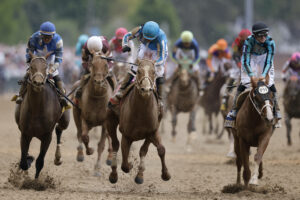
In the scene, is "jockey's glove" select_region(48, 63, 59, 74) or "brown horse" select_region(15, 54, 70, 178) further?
"jockey's glove" select_region(48, 63, 59, 74)

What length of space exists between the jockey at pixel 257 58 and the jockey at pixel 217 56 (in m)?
9.67

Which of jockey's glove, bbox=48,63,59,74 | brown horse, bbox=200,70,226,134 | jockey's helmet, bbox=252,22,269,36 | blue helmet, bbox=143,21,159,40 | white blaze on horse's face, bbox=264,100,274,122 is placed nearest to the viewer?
white blaze on horse's face, bbox=264,100,274,122

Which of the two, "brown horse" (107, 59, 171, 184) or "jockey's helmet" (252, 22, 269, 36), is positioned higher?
"jockey's helmet" (252, 22, 269, 36)

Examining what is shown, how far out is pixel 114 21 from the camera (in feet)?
273

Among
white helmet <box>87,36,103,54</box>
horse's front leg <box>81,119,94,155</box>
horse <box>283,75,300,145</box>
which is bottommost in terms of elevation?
horse's front leg <box>81,119,94,155</box>

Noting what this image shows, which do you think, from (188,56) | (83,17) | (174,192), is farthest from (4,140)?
(83,17)

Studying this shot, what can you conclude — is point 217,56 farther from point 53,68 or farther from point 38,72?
point 38,72

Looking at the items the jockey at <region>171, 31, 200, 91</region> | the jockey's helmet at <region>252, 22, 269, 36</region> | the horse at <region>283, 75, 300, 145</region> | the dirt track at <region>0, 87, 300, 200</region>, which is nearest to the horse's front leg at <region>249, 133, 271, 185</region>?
the dirt track at <region>0, 87, 300, 200</region>

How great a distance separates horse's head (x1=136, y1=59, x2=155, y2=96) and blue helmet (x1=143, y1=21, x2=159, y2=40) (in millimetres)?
829

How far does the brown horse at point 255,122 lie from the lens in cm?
1059

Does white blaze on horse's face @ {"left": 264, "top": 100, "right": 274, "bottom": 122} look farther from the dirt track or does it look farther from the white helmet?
the white helmet

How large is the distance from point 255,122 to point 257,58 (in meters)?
1.24

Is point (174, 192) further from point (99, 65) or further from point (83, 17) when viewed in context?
point (83, 17)

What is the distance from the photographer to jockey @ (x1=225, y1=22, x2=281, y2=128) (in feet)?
36.6
